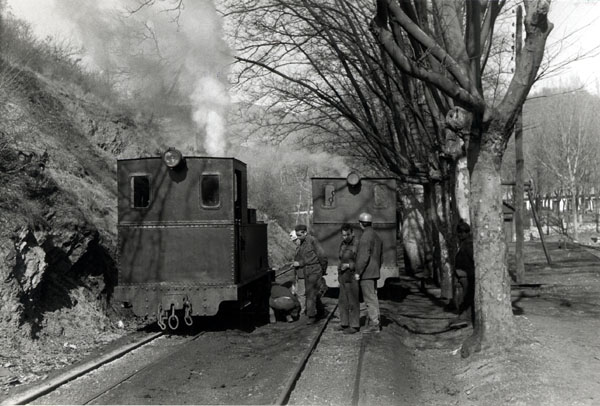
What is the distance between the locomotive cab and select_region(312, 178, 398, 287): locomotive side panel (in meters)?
5.01

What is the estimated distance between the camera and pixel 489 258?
7867 millimetres

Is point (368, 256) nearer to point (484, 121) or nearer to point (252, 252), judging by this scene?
point (252, 252)

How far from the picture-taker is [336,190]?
49.9 feet

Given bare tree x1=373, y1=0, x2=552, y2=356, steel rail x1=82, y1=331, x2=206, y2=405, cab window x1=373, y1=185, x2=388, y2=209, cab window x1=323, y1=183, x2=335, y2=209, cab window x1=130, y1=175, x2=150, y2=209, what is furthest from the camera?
cab window x1=323, y1=183, x2=335, y2=209

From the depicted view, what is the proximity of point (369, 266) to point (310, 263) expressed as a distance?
1512mm

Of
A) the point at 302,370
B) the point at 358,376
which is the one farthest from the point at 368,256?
the point at 358,376

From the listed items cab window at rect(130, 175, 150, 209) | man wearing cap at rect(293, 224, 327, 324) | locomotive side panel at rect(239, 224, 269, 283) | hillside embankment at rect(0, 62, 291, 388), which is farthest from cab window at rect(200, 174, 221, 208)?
hillside embankment at rect(0, 62, 291, 388)

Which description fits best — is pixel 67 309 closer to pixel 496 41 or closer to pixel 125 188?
pixel 125 188

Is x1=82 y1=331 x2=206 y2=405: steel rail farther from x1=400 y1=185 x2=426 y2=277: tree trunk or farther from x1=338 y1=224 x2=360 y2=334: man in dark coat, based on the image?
x1=400 y1=185 x2=426 y2=277: tree trunk

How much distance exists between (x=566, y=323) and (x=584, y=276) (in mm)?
9456

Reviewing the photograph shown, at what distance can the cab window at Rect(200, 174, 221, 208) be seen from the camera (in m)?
10.1

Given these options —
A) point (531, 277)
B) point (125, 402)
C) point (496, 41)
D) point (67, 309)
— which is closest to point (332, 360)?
point (125, 402)

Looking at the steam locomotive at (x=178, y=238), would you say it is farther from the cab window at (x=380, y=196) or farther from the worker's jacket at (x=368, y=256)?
the cab window at (x=380, y=196)

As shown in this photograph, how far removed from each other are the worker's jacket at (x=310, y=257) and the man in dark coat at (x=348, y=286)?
894 mm
